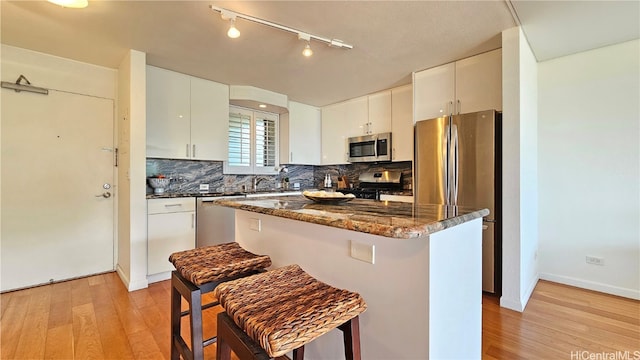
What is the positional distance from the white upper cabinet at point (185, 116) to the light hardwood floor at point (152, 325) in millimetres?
1556

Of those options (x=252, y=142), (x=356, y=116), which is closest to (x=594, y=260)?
(x=356, y=116)

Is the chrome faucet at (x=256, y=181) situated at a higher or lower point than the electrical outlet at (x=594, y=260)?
higher

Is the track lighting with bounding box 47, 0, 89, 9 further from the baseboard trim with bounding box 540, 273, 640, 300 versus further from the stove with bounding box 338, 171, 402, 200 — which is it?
the baseboard trim with bounding box 540, 273, 640, 300

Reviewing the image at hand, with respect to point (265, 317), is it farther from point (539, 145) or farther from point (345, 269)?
point (539, 145)

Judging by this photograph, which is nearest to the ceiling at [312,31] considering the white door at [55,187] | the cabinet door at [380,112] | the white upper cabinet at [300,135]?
the white door at [55,187]

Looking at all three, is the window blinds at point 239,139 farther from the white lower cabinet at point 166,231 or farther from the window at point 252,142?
the white lower cabinet at point 166,231

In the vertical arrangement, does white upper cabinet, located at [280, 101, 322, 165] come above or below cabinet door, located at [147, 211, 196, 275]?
above

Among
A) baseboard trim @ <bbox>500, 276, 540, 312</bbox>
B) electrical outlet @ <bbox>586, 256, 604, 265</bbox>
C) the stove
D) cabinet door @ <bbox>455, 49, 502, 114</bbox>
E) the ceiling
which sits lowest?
baseboard trim @ <bbox>500, 276, 540, 312</bbox>

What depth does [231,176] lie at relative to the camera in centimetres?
405

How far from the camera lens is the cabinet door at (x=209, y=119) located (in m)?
3.38

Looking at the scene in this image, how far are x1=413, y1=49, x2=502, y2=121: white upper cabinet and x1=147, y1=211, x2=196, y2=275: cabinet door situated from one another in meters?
2.89

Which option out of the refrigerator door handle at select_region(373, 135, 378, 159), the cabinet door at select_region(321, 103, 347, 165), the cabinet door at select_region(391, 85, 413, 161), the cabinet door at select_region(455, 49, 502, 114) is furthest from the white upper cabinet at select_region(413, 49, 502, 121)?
the cabinet door at select_region(321, 103, 347, 165)

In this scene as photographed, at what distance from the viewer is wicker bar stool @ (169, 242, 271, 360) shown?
4.13 feet

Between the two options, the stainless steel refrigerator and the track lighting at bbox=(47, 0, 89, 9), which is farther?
the stainless steel refrigerator
